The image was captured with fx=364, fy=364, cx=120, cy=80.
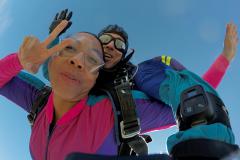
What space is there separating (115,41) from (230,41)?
3.84ft

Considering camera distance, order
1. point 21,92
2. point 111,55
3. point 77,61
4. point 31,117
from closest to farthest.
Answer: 1. point 77,61
2. point 31,117
3. point 21,92
4. point 111,55

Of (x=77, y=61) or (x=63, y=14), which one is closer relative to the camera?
(x=77, y=61)

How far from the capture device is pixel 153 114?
2469 millimetres

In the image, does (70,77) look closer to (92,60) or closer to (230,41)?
(92,60)

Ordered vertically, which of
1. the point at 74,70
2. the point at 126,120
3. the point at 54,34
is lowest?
the point at 126,120

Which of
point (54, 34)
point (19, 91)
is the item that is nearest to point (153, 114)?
point (54, 34)

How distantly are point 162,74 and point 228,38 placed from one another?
1780 millimetres

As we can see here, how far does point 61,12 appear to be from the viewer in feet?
9.50

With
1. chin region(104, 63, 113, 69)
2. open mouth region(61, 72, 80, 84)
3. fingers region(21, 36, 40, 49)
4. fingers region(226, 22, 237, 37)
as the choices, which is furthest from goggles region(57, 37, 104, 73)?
fingers region(226, 22, 237, 37)

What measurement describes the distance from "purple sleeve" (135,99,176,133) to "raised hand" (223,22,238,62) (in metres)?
1.40

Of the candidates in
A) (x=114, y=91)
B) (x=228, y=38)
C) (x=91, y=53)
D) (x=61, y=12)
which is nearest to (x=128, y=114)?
(x=114, y=91)

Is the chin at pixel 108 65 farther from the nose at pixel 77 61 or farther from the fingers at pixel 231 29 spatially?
the fingers at pixel 231 29

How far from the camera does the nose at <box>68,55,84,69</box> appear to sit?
2.43 metres

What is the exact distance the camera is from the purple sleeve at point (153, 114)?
95.0 inches
